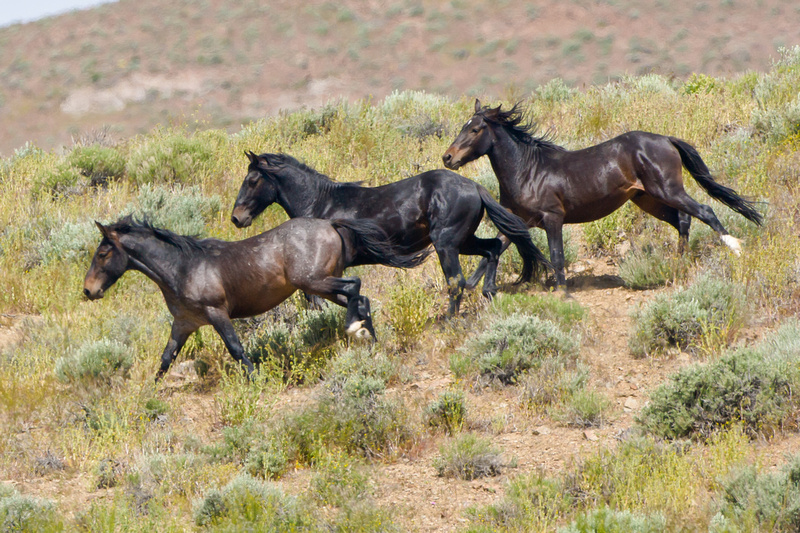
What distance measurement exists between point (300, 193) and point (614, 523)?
600 centimetres

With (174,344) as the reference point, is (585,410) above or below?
below

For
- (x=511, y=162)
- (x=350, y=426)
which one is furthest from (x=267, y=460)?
(x=511, y=162)

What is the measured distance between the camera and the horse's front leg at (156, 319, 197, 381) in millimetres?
8672

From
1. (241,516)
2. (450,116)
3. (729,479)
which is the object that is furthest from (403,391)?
(450,116)

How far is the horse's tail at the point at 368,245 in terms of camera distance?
905 centimetres

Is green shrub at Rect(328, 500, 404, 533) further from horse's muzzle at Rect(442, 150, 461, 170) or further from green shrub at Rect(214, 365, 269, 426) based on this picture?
horse's muzzle at Rect(442, 150, 461, 170)

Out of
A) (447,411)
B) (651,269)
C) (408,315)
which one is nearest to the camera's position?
(447,411)

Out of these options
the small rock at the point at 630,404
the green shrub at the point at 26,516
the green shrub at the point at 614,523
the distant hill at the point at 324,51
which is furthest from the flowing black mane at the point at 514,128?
the distant hill at the point at 324,51

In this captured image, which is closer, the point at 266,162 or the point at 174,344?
the point at 174,344

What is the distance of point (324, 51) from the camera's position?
190 feet

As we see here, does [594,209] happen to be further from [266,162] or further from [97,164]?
[97,164]

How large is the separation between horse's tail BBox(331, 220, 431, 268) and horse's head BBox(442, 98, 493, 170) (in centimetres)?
165

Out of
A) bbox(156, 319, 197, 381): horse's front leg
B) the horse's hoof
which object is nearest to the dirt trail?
the horse's hoof


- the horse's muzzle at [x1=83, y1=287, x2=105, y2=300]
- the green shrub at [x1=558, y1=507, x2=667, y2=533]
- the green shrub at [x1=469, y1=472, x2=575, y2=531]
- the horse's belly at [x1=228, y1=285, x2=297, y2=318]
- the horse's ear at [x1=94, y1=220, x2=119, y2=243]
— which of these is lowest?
the green shrub at [x1=469, y1=472, x2=575, y2=531]
